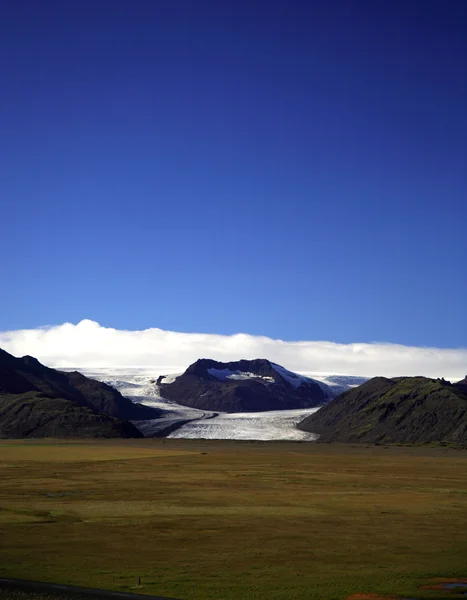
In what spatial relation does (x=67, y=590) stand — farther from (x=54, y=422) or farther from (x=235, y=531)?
(x=54, y=422)

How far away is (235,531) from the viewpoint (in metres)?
42.2

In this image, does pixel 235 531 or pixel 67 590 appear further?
pixel 235 531

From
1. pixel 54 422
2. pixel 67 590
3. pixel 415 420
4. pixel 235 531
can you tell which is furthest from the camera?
pixel 415 420

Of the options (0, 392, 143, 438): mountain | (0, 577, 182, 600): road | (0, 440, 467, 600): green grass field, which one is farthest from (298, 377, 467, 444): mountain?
(0, 577, 182, 600): road

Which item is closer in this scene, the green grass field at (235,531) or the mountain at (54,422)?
the green grass field at (235,531)

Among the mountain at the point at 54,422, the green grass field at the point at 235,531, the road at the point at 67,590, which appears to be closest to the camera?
the road at the point at 67,590

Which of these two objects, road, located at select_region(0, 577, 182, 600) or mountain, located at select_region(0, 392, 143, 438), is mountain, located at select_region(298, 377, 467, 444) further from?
road, located at select_region(0, 577, 182, 600)

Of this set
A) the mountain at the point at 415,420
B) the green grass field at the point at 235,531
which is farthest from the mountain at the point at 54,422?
the green grass field at the point at 235,531

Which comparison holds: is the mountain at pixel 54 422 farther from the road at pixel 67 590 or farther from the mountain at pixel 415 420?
the road at pixel 67 590

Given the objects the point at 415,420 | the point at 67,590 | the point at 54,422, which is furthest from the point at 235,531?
the point at 415,420

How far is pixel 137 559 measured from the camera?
33906 mm

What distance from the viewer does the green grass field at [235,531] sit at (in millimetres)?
30078

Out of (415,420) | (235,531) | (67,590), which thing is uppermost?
(415,420)

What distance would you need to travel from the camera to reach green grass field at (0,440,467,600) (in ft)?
98.7
